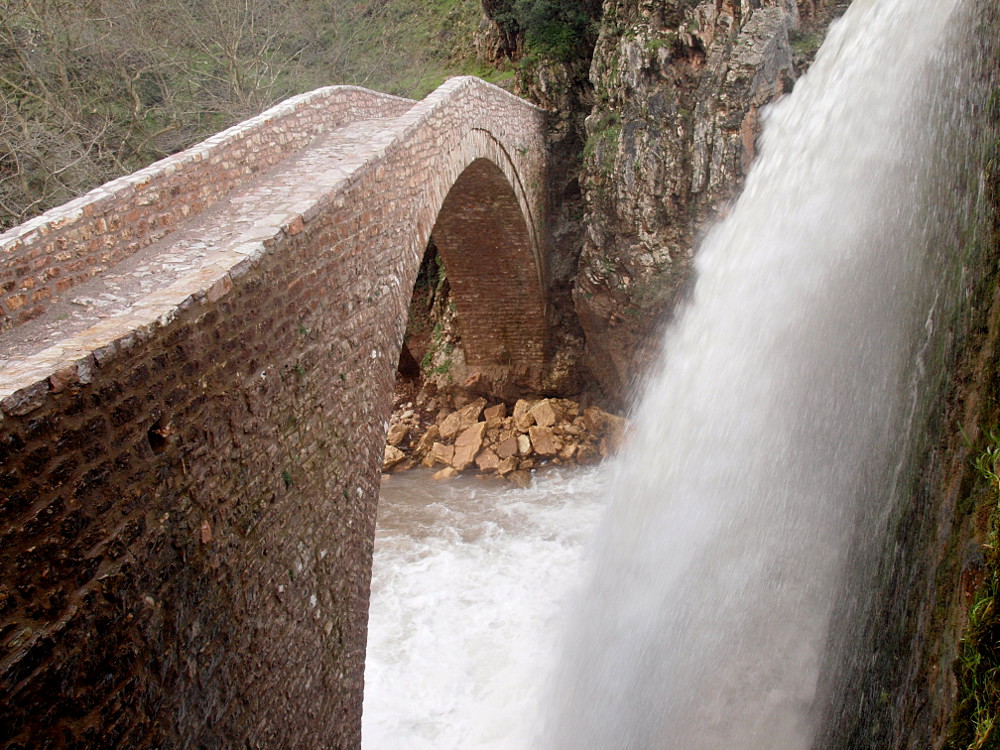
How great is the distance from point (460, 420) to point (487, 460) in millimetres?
1212

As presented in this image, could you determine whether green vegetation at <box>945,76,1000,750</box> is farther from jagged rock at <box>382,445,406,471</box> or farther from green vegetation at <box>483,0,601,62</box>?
green vegetation at <box>483,0,601,62</box>

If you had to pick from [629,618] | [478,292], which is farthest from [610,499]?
[478,292]

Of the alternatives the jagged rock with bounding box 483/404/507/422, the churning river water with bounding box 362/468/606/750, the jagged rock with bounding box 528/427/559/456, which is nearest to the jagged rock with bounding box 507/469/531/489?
the churning river water with bounding box 362/468/606/750

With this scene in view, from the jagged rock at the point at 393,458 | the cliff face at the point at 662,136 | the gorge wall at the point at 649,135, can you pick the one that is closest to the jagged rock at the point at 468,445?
the jagged rock at the point at 393,458

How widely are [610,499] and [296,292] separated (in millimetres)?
3573

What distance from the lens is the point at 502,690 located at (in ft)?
19.8

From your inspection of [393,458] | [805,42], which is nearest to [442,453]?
[393,458]

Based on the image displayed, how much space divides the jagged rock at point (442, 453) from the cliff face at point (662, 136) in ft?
9.66

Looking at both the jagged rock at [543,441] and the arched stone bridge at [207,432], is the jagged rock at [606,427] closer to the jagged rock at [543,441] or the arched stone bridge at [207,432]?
the jagged rock at [543,441]

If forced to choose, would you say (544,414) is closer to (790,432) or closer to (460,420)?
(460,420)

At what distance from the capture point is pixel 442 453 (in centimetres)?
1095

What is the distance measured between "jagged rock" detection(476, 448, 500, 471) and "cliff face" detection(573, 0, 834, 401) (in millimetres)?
2345

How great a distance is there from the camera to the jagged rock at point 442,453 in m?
10.8

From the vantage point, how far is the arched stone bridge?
2.32 metres
